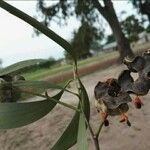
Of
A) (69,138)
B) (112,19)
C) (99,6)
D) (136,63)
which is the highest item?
(99,6)

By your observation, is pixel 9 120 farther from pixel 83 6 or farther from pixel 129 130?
pixel 83 6

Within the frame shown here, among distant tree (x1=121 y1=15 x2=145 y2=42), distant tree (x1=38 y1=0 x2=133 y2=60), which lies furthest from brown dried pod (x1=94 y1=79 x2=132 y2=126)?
distant tree (x1=121 y1=15 x2=145 y2=42)

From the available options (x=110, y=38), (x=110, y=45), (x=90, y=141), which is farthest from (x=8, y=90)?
(x=110, y=38)

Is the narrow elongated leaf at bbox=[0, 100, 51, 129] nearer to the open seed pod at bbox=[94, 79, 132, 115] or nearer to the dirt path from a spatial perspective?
the open seed pod at bbox=[94, 79, 132, 115]

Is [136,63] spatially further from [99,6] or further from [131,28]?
[131,28]

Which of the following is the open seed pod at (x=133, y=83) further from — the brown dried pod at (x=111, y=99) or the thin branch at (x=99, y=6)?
the thin branch at (x=99, y=6)

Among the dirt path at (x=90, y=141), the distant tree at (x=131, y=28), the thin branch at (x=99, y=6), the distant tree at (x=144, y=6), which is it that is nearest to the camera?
the dirt path at (x=90, y=141)

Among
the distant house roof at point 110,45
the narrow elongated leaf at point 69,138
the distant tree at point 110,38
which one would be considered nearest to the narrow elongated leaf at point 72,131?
the narrow elongated leaf at point 69,138
